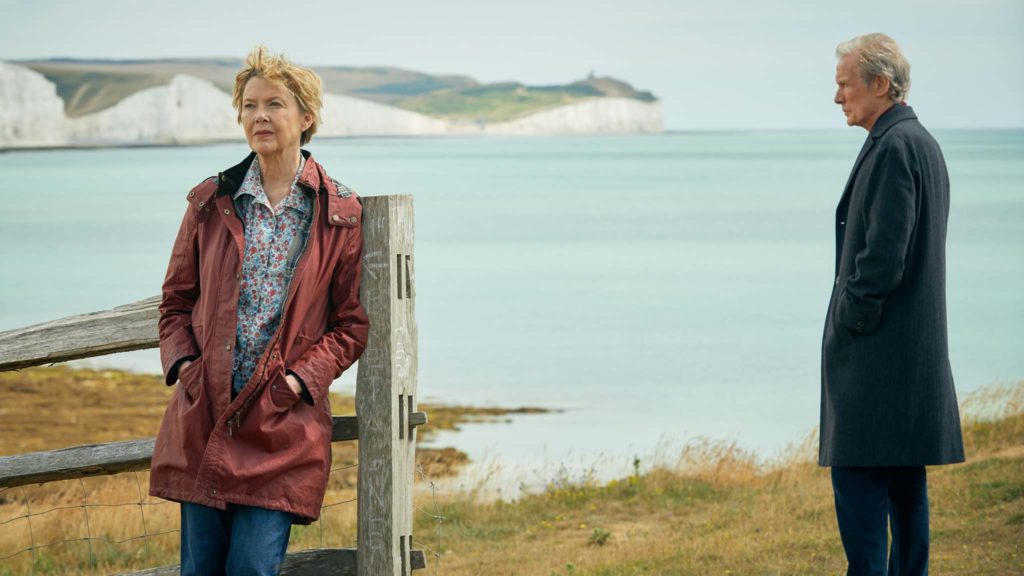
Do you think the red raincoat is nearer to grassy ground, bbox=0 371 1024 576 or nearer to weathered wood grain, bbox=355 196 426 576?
weathered wood grain, bbox=355 196 426 576

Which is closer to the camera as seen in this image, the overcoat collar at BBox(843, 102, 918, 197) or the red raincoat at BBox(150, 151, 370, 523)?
the red raincoat at BBox(150, 151, 370, 523)

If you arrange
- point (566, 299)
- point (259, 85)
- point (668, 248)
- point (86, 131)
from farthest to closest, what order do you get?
point (86, 131)
point (668, 248)
point (566, 299)
point (259, 85)

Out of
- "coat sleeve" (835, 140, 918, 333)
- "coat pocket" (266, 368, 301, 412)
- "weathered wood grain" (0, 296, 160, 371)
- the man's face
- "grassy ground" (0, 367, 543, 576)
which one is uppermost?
the man's face

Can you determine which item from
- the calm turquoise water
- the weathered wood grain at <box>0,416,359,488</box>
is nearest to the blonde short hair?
the weathered wood grain at <box>0,416,359,488</box>

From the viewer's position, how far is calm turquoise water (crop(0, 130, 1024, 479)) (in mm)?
18875

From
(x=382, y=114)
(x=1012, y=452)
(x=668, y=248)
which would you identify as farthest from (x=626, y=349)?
(x=382, y=114)

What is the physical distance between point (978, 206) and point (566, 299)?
47.6 m

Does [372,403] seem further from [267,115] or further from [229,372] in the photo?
[267,115]

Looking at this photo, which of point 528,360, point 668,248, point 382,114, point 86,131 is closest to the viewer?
point 528,360

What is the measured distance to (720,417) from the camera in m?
18.5

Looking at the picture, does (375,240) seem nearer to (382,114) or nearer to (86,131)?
(86,131)

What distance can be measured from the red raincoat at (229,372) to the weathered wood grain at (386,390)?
0.27 metres

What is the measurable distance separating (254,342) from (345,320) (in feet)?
1.19

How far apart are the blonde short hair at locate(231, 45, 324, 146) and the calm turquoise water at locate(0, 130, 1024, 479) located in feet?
30.9
